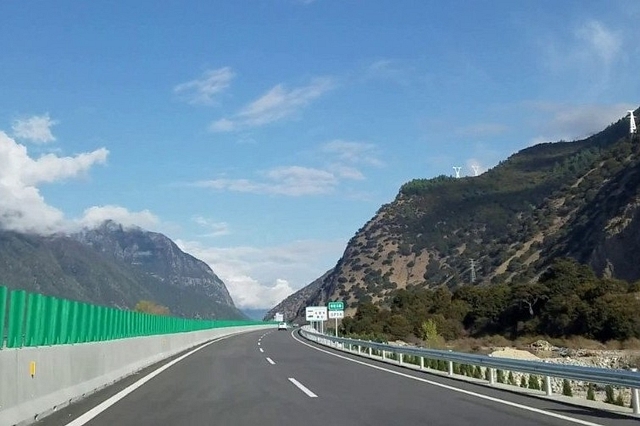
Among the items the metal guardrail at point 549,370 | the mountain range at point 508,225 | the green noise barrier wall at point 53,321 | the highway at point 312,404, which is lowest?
the highway at point 312,404

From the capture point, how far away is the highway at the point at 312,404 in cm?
1198

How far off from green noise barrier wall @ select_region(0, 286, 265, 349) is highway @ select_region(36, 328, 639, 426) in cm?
135

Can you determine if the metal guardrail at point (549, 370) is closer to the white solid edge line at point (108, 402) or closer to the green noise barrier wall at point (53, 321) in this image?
the white solid edge line at point (108, 402)

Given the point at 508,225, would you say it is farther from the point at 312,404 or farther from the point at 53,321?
the point at 53,321

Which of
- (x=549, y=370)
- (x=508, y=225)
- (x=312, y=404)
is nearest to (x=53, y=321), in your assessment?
(x=312, y=404)

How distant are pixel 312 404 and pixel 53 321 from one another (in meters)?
5.20

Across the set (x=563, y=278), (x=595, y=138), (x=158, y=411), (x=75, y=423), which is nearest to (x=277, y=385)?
(x=158, y=411)

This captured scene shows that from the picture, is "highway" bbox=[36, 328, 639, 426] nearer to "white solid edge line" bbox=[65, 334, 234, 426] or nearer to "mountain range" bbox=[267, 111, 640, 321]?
"white solid edge line" bbox=[65, 334, 234, 426]

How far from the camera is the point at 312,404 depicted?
A: 14.2 m

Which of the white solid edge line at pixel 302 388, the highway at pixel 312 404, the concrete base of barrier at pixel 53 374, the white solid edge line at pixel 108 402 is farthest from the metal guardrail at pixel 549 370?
the concrete base of barrier at pixel 53 374

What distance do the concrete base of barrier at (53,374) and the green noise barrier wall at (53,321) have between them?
349 millimetres

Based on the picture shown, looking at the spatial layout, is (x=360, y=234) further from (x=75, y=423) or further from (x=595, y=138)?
(x=75, y=423)

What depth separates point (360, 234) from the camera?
137375mm

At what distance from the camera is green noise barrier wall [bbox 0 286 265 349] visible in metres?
12.0
